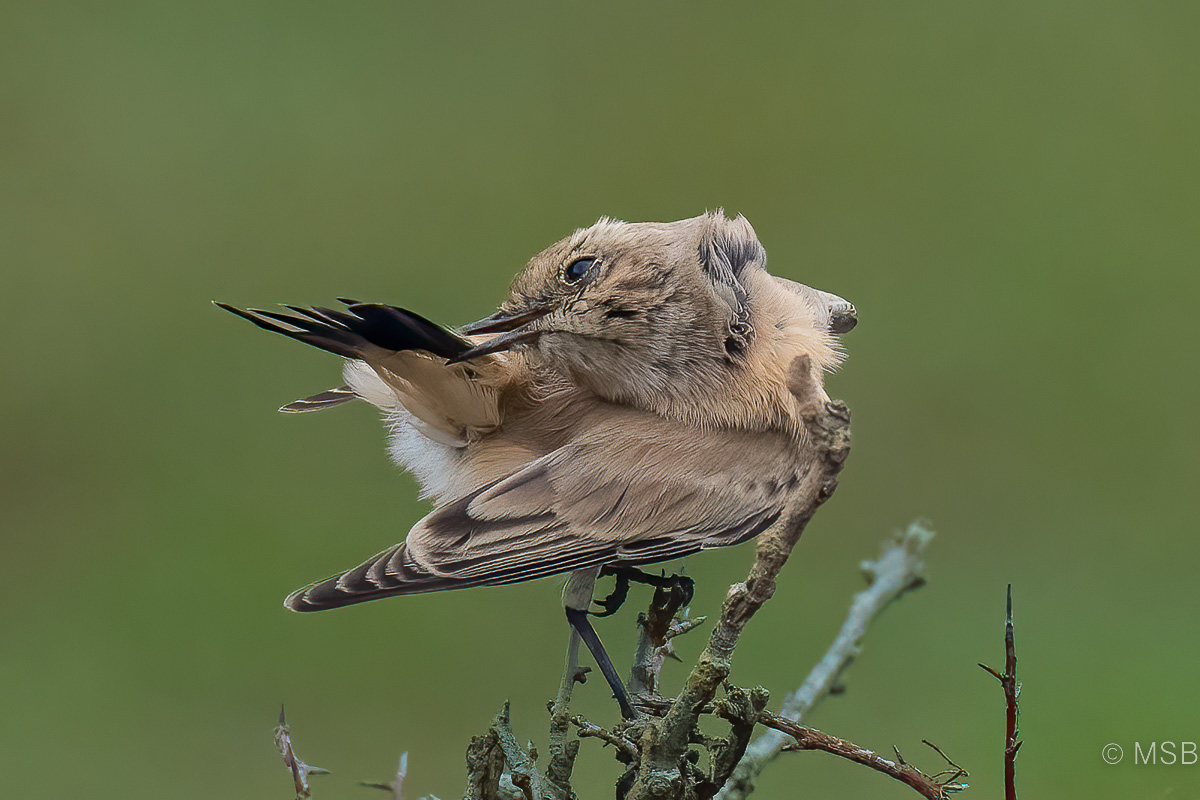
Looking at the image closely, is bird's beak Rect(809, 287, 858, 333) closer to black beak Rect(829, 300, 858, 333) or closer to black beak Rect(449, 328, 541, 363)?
black beak Rect(829, 300, 858, 333)

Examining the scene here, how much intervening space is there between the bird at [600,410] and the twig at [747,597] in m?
0.18

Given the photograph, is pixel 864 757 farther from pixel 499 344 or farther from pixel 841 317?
pixel 841 317

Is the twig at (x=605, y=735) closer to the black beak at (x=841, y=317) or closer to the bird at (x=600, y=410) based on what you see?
the bird at (x=600, y=410)

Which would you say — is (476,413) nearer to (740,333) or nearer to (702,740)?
(740,333)

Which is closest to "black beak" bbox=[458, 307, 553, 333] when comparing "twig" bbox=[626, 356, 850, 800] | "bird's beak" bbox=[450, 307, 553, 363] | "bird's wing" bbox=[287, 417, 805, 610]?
"bird's beak" bbox=[450, 307, 553, 363]

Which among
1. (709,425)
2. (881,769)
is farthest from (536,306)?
(881,769)

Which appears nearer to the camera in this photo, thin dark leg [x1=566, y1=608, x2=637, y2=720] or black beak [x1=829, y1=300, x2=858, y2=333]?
thin dark leg [x1=566, y1=608, x2=637, y2=720]

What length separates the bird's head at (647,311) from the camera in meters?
1.06

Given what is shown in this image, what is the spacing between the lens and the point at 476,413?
1161mm

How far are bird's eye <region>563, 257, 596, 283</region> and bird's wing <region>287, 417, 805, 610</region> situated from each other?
175 mm

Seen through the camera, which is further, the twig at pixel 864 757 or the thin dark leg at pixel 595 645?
the thin dark leg at pixel 595 645

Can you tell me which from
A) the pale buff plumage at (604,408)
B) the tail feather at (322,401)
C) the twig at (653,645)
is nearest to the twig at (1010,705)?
the pale buff plumage at (604,408)

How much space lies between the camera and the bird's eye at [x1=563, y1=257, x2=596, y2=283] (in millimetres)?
1066

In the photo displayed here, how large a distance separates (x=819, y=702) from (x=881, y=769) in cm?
47
